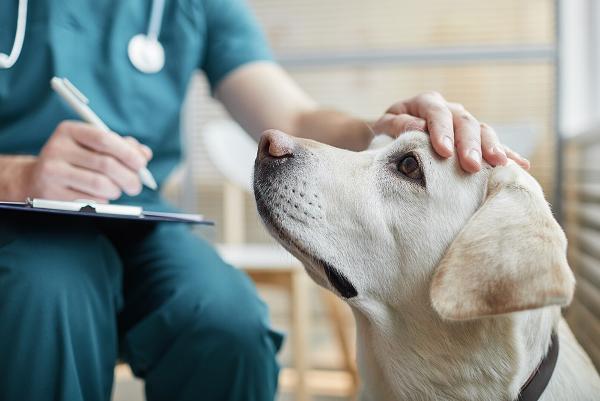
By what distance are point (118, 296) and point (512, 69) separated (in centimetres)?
223

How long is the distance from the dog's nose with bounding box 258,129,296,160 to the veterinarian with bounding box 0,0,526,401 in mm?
189

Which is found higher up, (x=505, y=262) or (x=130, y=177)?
(x=130, y=177)

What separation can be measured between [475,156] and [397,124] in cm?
17

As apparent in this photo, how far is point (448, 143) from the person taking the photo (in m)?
0.79

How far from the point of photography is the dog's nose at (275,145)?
0.81 meters

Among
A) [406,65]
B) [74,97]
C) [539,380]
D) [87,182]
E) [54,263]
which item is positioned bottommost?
[539,380]

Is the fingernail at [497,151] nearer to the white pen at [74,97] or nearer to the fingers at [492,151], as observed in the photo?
the fingers at [492,151]

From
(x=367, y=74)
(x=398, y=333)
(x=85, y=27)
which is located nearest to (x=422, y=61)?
(x=367, y=74)

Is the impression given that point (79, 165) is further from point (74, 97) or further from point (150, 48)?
point (150, 48)

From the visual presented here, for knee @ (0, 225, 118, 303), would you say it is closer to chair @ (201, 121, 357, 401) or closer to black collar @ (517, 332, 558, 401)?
chair @ (201, 121, 357, 401)

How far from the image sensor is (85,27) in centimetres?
108

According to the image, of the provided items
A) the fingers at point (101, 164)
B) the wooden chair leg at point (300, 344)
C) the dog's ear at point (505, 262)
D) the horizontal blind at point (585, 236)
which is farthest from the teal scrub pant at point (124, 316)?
the horizontal blind at point (585, 236)

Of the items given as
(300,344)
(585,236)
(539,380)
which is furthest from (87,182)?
(585,236)

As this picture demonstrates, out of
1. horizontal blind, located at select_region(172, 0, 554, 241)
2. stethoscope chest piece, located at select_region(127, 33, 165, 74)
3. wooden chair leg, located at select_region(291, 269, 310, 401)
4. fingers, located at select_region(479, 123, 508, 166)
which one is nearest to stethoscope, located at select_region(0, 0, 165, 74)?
stethoscope chest piece, located at select_region(127, 33, 165, 74)
